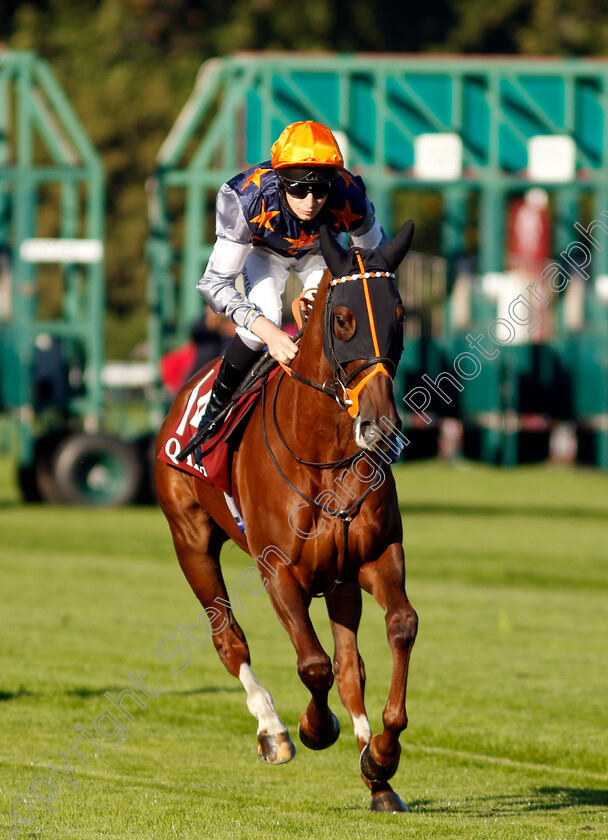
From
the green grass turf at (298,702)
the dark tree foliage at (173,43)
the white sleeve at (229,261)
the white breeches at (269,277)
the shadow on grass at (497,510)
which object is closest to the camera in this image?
the green grass turf at (298,702)

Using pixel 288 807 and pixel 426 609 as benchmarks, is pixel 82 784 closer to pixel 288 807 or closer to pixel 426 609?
pixel 288 807

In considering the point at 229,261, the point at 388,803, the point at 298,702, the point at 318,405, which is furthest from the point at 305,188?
the point at 298,702

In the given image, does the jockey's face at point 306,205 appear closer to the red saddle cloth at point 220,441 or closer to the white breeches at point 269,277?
the white breeches at point 269,277

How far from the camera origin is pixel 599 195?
24094mm

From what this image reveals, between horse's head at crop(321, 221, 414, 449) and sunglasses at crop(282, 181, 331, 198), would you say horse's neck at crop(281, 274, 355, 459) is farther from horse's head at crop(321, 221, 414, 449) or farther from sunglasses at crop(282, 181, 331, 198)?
sunglasses at crop(282, 181, 331, 198)

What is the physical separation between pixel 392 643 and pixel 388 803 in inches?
29.9

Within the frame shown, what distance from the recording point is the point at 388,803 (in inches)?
217

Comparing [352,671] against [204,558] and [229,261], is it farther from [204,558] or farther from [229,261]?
[229,261]

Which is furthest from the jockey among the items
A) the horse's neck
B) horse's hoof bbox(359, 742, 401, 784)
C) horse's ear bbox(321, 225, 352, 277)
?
horse's hoof bbox(359, 742, 401, 784)

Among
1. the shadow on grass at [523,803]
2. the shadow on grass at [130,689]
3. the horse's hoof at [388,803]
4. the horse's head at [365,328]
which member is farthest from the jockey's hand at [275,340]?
the shadow on grass at [130,689]

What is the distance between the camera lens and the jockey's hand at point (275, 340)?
545 cm

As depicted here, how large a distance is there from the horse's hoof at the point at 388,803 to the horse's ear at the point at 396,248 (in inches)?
78.0

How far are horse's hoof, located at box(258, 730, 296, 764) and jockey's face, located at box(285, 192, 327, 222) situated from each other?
6.50 feet

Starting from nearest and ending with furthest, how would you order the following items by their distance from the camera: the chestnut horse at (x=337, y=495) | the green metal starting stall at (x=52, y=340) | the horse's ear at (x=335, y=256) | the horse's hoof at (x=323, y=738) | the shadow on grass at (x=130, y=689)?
the chestnut horse at (x=337, y=495)
the horse's ear at (x=335, y=256)
the horse's hoof at (x=323, y=738)
the shadow on grass at (x=130, y=689)
the green metal starting stall at (x=52, y=340)
